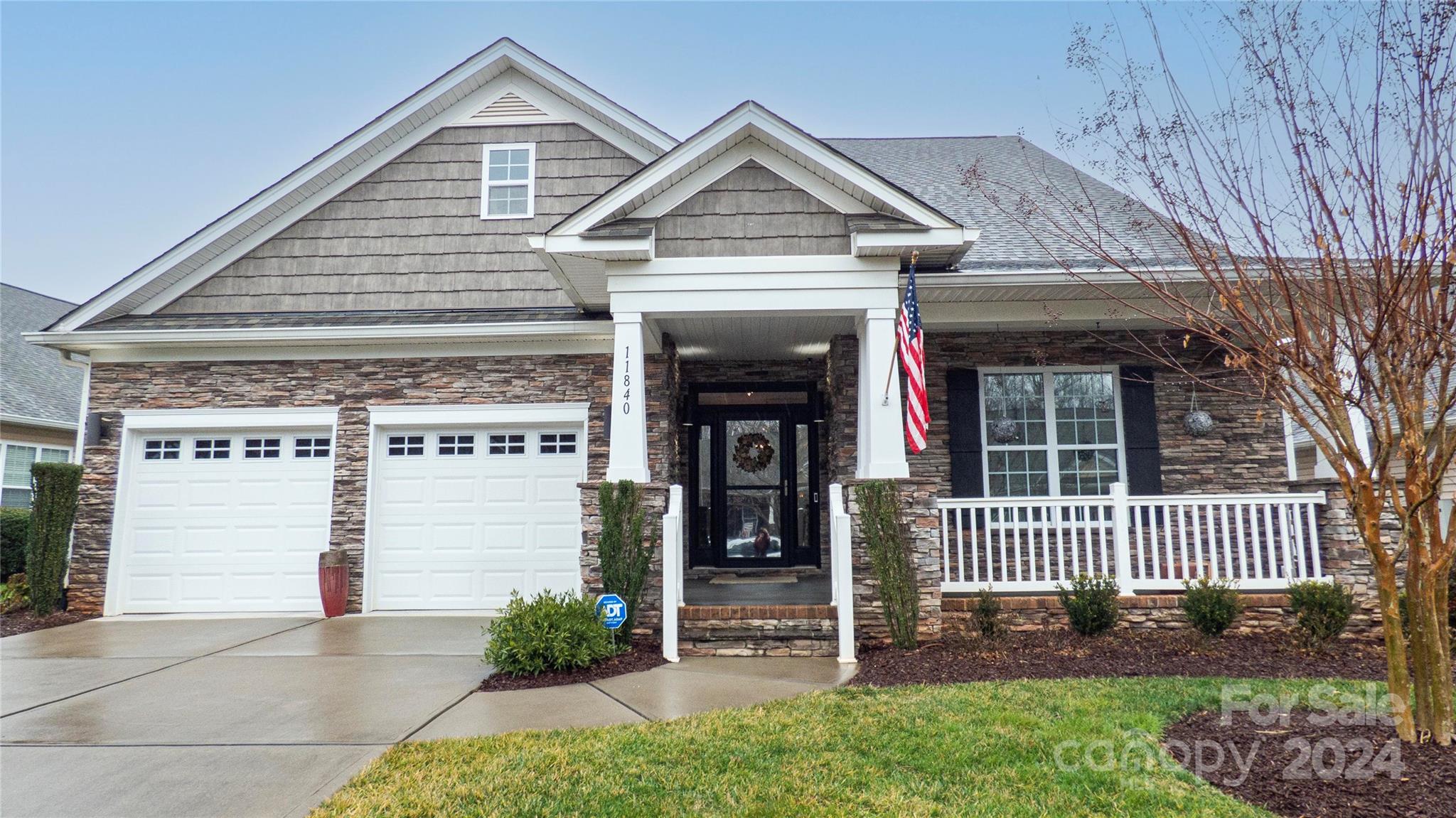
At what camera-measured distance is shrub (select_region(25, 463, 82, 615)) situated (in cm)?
829

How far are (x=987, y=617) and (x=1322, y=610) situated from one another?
2.43 m

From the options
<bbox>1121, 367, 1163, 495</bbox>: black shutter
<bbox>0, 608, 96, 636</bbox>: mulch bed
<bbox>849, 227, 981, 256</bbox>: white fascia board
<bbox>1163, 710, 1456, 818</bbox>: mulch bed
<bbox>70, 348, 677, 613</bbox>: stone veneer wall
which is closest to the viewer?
<bbox>1163, 710, 1456, 818</bbox>: mulch bed

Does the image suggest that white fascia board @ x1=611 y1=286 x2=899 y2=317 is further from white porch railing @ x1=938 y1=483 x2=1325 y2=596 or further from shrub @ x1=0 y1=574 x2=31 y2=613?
shrub @ x1=0 y1=574 x2=31 y2=613

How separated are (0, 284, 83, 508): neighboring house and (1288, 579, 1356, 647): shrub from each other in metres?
15.2

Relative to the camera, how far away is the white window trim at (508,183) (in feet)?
31.0

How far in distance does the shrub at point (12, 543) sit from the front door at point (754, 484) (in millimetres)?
8789

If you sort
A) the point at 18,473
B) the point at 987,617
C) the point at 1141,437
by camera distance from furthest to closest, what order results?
the point at 18,473
the point at 1141,437
the point at 987,617

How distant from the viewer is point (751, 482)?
10109 millimetres

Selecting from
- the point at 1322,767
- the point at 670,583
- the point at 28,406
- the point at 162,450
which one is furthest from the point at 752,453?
the point at 28,406

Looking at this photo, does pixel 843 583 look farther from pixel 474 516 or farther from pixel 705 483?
pixel 474 516

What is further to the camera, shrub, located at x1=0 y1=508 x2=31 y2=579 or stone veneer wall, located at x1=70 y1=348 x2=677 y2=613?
shrub, located at x1=0 y1=508 x2=31 y2=579

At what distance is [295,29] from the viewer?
14.0 metres

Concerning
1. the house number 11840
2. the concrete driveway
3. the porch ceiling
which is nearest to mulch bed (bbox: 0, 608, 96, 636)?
the concrete driveway

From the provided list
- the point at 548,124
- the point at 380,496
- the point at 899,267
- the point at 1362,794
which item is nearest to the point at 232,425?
the point at 380,496
